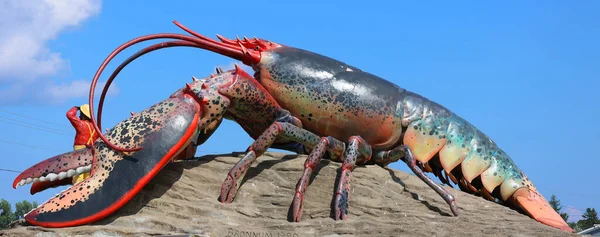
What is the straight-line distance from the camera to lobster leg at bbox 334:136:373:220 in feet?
24.8

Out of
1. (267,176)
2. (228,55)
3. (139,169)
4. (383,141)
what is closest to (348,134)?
(383,141)

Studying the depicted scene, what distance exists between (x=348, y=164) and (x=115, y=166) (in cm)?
240

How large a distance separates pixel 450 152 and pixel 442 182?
53cm

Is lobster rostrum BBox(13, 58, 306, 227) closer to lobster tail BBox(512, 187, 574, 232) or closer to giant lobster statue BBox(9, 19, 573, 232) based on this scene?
giant lobster statue BBox(9, 19, 573, 232)

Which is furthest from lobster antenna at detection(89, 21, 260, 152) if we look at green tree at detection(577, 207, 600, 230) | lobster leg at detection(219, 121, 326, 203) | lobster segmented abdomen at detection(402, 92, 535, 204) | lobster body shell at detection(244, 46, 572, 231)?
green tree at detection(577, 207, 600, 230)

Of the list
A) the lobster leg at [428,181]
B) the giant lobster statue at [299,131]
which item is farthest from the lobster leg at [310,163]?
the lobster leg at [428,181]

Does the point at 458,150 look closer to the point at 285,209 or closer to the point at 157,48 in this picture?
the point at 285,209

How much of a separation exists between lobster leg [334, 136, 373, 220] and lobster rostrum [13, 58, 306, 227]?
78 cm

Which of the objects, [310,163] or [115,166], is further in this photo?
[310,163]

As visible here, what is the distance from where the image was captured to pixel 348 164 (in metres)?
7.90

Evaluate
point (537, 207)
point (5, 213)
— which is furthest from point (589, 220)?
point (5, 213)

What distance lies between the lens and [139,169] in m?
7.46

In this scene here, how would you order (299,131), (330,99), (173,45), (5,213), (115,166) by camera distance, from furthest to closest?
(5,213)
(330,99)
(173,45)
(299,131)
(115,166)

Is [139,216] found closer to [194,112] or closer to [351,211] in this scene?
[194,112]
